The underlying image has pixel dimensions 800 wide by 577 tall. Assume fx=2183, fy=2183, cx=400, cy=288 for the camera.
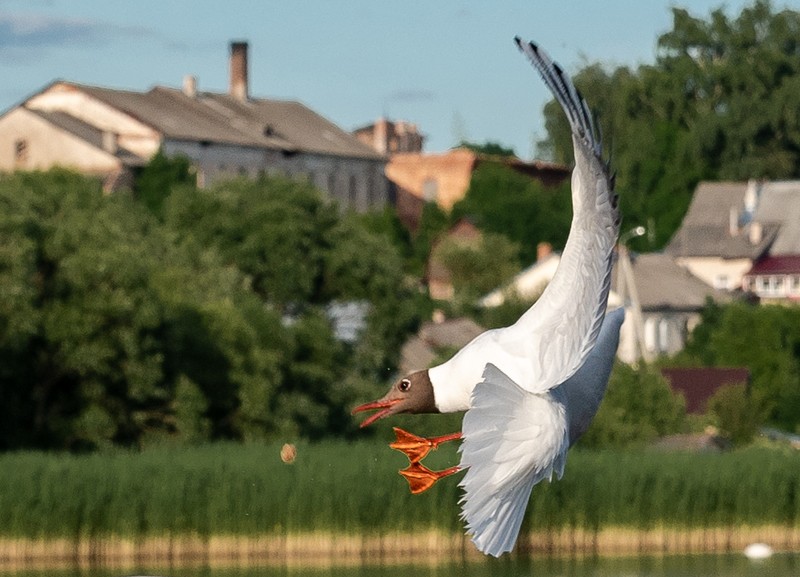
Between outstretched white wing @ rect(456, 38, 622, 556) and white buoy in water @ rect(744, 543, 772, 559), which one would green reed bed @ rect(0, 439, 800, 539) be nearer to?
white buoy in water @ rect(744, 543, 772, 559)

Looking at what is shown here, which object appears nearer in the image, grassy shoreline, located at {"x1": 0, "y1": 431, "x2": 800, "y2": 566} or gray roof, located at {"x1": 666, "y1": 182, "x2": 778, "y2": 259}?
grassy shoreline, located at {"x1": 0, "y1": 431, "x2": 800, "y2": 566}

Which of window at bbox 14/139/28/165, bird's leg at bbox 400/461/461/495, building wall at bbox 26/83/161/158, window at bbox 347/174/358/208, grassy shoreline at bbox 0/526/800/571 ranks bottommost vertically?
grassy shoreline at bbox 0/526/800/571

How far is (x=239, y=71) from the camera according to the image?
92812mm

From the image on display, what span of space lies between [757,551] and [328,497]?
209 inches

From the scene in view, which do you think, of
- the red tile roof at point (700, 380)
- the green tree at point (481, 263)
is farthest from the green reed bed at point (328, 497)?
the green tree at point (481, 263)

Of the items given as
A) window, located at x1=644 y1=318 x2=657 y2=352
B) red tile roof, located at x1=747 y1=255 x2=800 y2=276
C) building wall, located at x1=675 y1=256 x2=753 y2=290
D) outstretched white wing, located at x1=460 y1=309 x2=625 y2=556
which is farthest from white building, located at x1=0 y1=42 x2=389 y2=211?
outstretched white wing, located at x1=460 y1=309 x2=625 y2=556

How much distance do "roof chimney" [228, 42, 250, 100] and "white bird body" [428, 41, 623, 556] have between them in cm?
8389

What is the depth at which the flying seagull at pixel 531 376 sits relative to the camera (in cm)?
920

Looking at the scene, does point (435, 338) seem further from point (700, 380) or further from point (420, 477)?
point (420, 477)

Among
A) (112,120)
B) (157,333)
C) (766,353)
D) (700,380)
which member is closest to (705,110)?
(112,120)

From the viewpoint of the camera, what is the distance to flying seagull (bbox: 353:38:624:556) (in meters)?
9.20

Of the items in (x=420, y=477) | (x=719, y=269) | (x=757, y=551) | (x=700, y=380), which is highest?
(x=420, y=477)

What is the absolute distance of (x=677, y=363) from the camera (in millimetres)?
55469

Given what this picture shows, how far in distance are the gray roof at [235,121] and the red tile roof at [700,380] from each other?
32.5 metres
